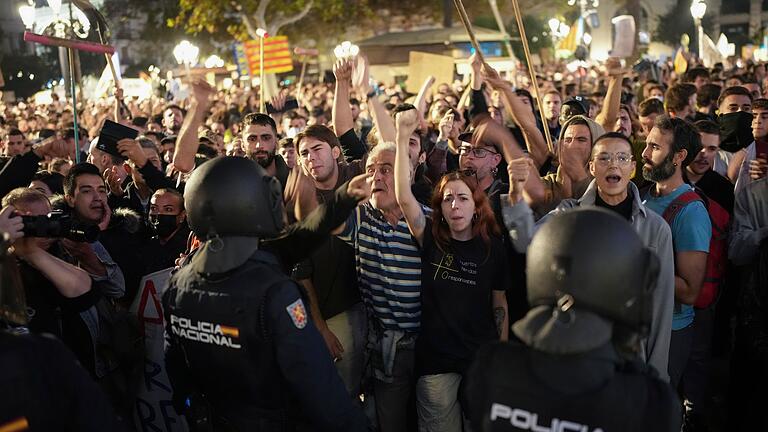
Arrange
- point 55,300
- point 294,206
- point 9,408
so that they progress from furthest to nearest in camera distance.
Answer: point 294,206, point 55,300, point 9,408

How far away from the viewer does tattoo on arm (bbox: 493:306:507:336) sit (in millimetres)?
3908

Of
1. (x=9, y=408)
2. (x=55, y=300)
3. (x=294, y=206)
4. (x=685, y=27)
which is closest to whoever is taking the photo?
(x=9, y=408)

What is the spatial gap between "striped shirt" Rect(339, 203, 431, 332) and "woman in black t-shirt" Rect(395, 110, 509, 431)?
0.05 meters

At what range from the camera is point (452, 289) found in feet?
12.6

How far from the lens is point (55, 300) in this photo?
3.51 m

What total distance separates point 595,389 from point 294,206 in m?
2.13

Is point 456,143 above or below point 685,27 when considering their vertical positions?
below

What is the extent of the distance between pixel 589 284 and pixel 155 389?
2770 mm

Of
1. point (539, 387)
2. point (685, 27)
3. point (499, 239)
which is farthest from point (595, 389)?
point (685, 27)

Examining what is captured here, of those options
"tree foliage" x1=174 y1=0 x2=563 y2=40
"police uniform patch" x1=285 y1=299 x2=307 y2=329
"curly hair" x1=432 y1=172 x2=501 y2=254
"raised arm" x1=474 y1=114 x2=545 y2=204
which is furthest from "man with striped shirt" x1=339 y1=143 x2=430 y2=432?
"tree foliage" x1=174 y1=0 x2=563 y2=40

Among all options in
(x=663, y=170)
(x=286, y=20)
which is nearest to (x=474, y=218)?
(x=663, y=170)

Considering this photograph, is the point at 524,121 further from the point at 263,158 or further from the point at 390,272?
the point at 390,272

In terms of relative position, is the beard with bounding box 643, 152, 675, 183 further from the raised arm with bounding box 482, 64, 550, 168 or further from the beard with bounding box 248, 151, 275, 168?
the beard with bounding box 248, 151, 275, 168

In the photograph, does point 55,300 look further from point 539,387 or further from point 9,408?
point 539,387
